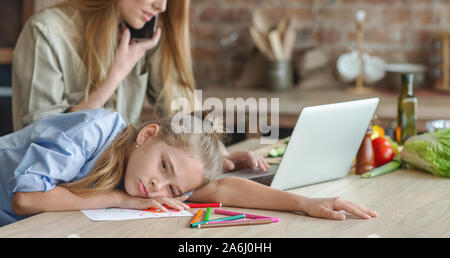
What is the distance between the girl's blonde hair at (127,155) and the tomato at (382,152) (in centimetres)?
51

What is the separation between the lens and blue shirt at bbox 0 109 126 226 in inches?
46.6

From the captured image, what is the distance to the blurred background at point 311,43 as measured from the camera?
3191 mm

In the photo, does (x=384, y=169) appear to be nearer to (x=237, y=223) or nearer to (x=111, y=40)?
(x=237, y=223)

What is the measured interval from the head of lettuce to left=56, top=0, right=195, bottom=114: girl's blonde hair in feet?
2.97

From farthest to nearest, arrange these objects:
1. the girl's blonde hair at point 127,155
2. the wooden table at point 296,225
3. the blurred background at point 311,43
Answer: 1. the blurred background at point 311,43
2. the girl's blonde hair at point 127,155
3. the wooden table at point 296,225

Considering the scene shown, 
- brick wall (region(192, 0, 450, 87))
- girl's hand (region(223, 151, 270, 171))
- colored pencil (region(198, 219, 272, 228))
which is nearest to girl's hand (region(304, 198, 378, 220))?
colored pencil (region(198, 219, 272, 228))

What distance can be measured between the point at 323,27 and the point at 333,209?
241 cm

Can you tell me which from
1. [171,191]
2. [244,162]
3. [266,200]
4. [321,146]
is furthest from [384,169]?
[171,191]

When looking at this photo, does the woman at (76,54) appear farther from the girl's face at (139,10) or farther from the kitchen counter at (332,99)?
the kitchen counter at (332,99)

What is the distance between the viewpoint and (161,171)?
4.03 ft

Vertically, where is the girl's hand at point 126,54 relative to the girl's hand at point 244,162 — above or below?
above

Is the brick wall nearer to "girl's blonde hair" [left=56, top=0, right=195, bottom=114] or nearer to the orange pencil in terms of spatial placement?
"girl's blonde hair" [left=56, top=0, right=195, bottom=114]

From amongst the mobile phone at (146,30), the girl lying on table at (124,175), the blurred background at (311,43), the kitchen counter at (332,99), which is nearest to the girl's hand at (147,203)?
the girl lying on table at (124,175)
